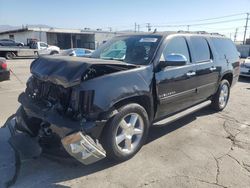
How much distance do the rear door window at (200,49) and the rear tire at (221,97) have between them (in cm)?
108

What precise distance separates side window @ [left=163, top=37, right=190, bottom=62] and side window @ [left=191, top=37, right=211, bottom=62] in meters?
0.33

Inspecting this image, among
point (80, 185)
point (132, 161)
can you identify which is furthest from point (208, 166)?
point (80, 185)

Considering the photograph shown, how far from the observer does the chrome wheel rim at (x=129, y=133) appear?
365 centimetres

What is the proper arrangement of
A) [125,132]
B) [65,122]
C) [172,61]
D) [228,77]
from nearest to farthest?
[65,122] → [125,132] → [172,61] → [228,77]

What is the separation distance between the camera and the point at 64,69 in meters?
3.35

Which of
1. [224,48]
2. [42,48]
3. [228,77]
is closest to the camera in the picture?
[224,48]

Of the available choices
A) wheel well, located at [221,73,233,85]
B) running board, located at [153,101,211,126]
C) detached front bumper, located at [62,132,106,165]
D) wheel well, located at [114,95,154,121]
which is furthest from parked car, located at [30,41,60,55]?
detached front bumper, located at [62,132,106,165]

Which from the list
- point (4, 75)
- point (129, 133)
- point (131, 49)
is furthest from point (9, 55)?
point (129, 133)

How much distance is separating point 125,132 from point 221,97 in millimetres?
3742

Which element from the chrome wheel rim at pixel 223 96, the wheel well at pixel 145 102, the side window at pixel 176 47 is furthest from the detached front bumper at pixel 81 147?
the chrome wheel rim at pixel 223 96

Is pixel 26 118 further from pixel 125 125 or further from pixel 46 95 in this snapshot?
pixel 125 125

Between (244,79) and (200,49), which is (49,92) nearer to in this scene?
(200,49)

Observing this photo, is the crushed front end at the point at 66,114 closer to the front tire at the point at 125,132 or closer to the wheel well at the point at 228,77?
the front tire at the point at 125,132

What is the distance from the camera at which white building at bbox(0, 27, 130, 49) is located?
45.2 m
